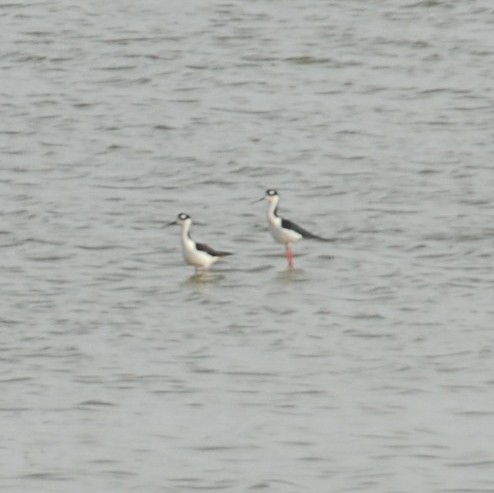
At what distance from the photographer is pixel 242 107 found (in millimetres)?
26422

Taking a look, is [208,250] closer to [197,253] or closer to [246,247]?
[197,253]

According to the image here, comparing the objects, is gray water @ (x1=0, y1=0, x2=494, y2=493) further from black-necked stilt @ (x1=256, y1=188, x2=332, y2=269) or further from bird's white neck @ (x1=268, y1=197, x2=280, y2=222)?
bird's white neck @ (x1=268, y1=197, x2=280, y2=222)

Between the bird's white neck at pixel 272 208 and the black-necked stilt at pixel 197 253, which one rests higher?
the bird's white neck at pixel 272 208

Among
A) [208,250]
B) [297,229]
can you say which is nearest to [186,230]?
[208,250]

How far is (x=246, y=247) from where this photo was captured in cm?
2067

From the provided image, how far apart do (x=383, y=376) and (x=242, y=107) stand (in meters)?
12.0

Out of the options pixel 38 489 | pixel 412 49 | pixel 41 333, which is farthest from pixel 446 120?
pixel 38 489

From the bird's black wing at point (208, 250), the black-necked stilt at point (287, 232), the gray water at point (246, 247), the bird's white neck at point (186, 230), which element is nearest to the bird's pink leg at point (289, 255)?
the black-necked stilt at point (287, 232)

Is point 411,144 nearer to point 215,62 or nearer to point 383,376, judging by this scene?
point 215,62

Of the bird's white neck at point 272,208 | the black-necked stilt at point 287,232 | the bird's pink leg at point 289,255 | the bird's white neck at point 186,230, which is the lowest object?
the bird's pink leg at point 289,255

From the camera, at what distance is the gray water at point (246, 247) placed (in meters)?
13.0

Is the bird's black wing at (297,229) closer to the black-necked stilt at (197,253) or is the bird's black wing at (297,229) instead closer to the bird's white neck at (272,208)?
the bird's white neck at (272,208)

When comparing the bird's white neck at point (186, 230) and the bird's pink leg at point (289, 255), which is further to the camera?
the bird's pink leg at point (289, 255)

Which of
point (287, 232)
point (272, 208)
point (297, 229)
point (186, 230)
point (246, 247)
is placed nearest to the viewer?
point (186, 230)
